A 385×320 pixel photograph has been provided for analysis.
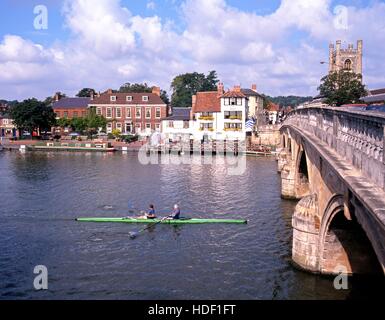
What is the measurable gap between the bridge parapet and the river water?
7.53 metres

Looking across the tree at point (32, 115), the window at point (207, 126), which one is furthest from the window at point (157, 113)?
the tree at point (32, 115)

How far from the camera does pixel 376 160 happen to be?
407 inches

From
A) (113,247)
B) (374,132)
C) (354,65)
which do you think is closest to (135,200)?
(113,247)

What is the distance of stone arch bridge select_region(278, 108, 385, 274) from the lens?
10188 mm

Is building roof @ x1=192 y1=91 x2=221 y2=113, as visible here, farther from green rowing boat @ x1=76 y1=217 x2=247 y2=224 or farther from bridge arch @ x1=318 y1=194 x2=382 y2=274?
bridge arch @ x1=318 y1=194 x2=382 y2=274

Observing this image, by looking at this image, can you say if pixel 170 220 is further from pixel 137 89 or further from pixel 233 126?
pixel 137 89

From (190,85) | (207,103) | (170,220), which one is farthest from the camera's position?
(190,85)

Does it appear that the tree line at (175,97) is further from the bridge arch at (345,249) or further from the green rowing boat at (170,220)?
the bridge arch at (345,249)

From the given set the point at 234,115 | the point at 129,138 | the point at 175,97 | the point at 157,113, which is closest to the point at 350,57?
the point at 234,115

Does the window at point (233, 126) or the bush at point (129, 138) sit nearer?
the window at point (233, 126)

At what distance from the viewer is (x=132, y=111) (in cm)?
10019

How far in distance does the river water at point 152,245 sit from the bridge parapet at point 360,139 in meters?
7.53

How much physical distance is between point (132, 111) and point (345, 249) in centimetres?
8418

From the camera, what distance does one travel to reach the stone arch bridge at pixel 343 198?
33.4 ft
